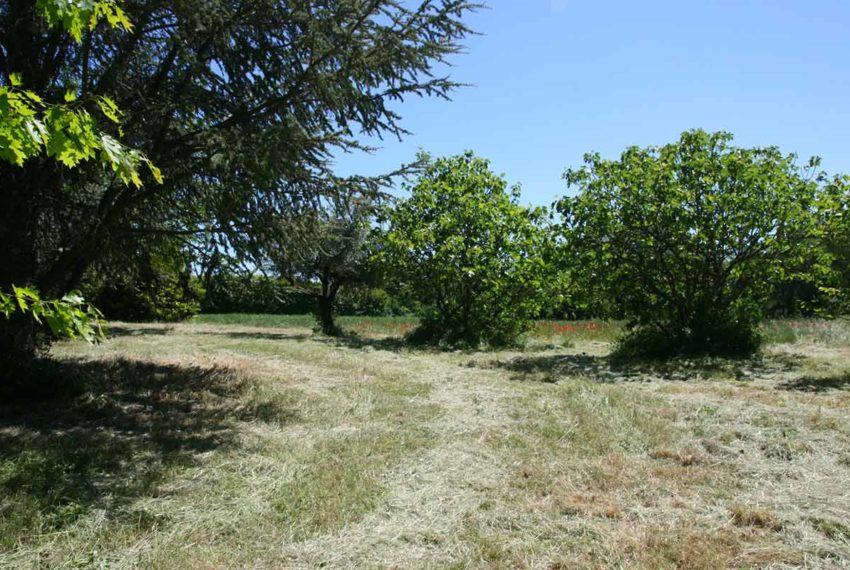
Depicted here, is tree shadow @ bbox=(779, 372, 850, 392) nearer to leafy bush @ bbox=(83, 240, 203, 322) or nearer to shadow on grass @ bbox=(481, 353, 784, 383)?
shadow on grass @ bbox=(481, 353, 784, 383)

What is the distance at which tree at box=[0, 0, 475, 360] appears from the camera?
5906 millimetres

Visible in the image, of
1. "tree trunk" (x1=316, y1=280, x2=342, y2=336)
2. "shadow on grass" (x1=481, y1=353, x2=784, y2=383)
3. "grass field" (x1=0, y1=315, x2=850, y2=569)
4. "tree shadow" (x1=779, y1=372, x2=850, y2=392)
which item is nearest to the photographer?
"grass field" (x1=0, y1=315, x2=850, y2=569)

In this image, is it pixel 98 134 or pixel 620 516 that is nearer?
pixel 98 134

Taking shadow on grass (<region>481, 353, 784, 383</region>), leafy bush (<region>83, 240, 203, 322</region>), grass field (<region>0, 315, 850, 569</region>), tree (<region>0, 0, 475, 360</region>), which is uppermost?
tree (<region>0, 0, 475, 360</region>)

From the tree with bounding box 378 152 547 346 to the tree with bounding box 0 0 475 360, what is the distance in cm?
821

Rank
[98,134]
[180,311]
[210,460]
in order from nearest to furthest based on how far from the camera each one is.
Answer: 1. [98,134]
2. [210,460]
3. [180,311]

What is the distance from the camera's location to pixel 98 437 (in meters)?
5.11

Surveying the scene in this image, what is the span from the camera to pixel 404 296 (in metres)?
16.6

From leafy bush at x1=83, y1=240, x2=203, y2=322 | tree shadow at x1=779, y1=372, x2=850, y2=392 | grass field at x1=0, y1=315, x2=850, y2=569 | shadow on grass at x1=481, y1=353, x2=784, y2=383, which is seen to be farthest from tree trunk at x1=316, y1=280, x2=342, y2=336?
tree shadow at x1=779, y1=372, x2=850, y2=392

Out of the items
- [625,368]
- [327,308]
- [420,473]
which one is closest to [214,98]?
[420,473]

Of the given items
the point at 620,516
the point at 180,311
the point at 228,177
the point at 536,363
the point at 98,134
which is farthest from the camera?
the point at 180,311

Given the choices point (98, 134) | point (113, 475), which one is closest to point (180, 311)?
point (113, 475)

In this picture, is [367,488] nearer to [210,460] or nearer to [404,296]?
[210,460]

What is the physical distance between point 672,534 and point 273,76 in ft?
19.6
